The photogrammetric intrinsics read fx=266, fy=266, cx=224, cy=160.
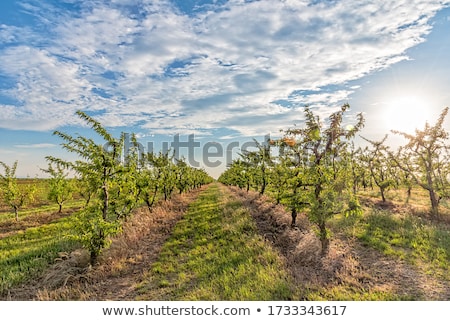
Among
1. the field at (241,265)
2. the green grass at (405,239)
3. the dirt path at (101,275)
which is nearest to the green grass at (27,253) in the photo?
the field at (241,265)

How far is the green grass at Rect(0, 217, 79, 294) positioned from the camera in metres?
9.12

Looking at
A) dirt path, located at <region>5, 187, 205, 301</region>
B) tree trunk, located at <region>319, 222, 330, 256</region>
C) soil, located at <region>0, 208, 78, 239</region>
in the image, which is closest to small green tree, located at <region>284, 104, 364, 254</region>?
tree trunk, located at <region>319, 222, 330, 256</region>

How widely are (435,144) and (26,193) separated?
33.0 meters

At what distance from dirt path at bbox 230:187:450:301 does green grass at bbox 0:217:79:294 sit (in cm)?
798

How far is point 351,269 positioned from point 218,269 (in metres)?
4.18

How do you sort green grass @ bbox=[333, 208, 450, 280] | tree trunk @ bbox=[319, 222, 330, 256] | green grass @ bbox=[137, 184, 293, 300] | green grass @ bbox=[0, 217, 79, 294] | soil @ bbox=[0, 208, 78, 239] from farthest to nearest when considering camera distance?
soil @ bbox=[0, 208, 78, 239] → tree trunk @ bbox=[319, 222, 330, 256] → green grass @ bbox=[333, 208, 450, 280] → green grass @ bbox=[0, 217, 79, 294] → green grass @ bbox=[137, 184, 293, 300]

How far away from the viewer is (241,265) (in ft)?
28.5

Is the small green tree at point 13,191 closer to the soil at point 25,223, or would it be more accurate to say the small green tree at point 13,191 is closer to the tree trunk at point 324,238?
the soil at point 25,223

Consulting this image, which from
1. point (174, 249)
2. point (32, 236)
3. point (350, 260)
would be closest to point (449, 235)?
point (350, 260)

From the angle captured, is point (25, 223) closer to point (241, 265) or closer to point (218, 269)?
point (218, 269)

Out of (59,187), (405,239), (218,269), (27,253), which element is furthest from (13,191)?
(405,239)

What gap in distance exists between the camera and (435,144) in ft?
61.6

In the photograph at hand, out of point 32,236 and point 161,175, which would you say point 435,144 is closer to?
point 161,175

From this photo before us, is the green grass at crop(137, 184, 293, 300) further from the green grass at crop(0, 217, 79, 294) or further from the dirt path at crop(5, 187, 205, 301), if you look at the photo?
the green grass at crop(0, 217, 79, 294)
